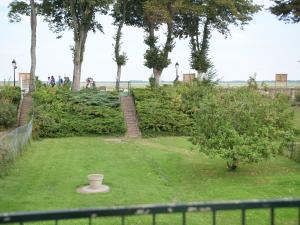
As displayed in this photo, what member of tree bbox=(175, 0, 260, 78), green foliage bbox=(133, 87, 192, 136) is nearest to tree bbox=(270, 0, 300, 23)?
tree bbox=(175, 0, 260, 78)

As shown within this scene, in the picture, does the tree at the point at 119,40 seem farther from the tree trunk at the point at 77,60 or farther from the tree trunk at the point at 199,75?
the tree trunk at the point at 199,75

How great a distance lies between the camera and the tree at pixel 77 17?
1615 inches

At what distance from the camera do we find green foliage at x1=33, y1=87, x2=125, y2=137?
29906mm

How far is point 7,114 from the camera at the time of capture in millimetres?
31078

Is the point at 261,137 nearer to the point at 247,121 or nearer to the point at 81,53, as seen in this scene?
the point at 247,121

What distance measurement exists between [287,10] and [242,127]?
24158mm

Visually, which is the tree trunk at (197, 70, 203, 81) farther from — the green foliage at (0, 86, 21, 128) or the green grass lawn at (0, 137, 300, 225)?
the green grass lawn at (0, 137, 300, 225)

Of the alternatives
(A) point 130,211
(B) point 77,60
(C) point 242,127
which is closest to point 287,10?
(B) point 77,60

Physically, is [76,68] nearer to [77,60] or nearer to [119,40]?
[77,60]

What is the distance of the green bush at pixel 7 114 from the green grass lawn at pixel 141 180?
7.92 metres

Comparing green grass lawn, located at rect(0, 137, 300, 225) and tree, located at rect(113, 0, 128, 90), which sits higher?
tree, located at rect(113, 0, 128, 90)

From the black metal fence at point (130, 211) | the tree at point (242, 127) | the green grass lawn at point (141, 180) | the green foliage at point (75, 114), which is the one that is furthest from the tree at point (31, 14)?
the black metal fence at point (130, 211)

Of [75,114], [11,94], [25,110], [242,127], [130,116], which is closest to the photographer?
[242,127]

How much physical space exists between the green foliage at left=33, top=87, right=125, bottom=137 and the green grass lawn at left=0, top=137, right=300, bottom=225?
5785 millimetres
